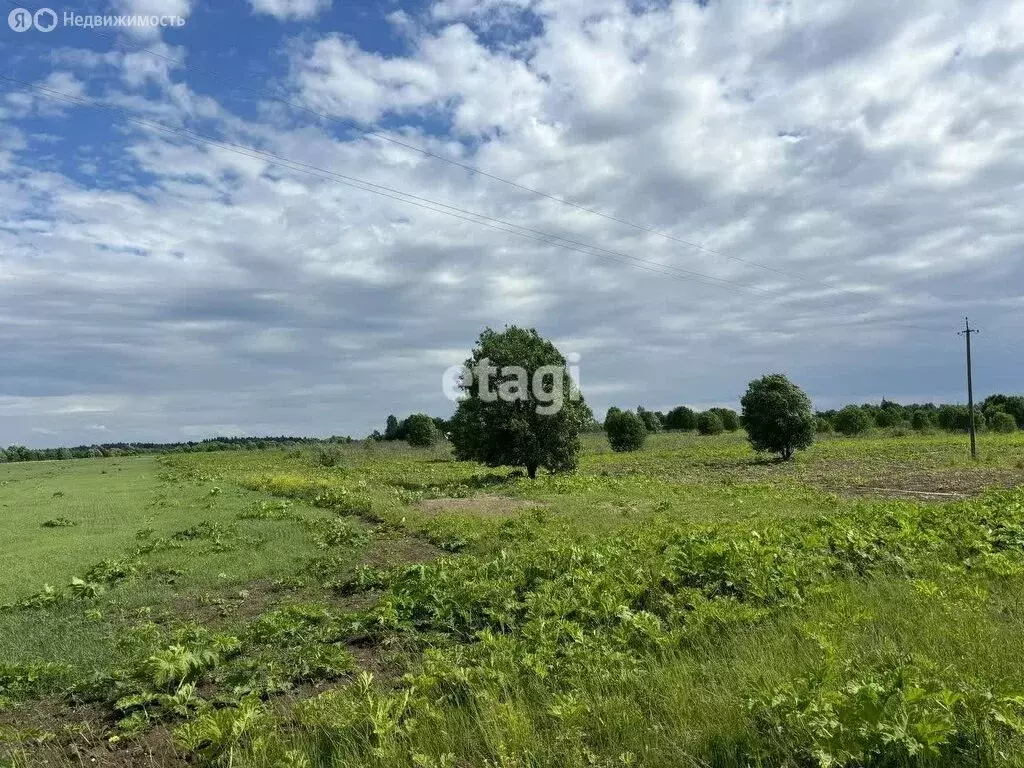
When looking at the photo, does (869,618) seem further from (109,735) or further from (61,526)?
(61,526)

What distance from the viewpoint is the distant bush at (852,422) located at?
74.4 m

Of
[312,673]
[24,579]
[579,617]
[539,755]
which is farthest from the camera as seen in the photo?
[24,579]

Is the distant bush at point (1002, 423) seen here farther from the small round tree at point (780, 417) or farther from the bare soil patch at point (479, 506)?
the bare soil patch at point (479, 506)

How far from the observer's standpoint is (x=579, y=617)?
7.40 m

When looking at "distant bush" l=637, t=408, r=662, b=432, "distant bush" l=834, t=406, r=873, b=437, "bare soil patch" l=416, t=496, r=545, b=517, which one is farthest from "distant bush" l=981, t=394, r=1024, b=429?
"bare soil patch" l=416, t=496, r=545, b=517

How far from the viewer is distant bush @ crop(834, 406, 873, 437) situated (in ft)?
244

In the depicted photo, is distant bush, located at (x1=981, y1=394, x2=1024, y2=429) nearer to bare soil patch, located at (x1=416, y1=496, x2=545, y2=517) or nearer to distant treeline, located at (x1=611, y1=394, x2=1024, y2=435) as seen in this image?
distant treeline, located at (x1=611, y1=394, x2=1024, y2=435)

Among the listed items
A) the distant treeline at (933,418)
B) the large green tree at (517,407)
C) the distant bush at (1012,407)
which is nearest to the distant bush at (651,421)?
the distant treeline at (933,418)

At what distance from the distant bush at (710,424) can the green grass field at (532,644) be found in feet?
245

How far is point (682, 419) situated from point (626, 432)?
40.5 metres

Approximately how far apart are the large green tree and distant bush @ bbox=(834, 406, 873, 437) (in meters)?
55.1

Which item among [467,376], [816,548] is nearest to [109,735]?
[816,548]

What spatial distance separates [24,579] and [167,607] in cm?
382

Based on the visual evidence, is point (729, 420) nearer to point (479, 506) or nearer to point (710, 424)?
point (710, 424)
